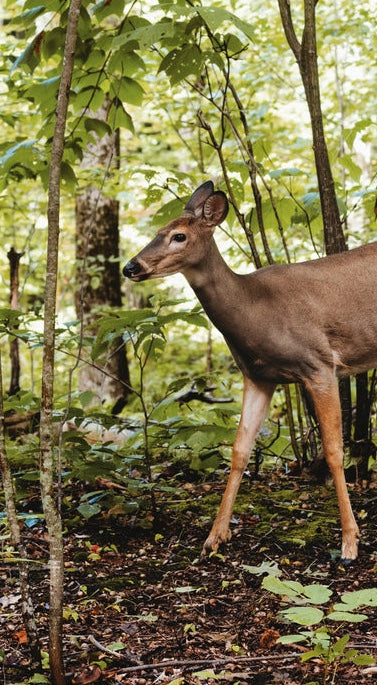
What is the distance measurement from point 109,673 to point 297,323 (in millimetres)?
2018

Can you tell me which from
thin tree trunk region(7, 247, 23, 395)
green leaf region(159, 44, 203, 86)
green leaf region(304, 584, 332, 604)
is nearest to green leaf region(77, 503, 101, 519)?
green leaf region(304, 584, 332, 604)

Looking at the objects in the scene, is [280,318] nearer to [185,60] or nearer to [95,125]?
[185,60]

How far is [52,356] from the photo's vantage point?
2143 mm

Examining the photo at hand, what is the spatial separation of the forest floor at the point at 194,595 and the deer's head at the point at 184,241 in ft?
4.44

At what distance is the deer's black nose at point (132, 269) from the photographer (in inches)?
130

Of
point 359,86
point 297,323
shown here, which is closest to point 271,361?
point 297,323

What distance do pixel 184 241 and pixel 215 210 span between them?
0.26 metres

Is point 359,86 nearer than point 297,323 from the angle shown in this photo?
No

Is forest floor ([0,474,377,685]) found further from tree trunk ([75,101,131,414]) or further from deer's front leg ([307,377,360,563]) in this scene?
tree trunk ([75,101,131,414])

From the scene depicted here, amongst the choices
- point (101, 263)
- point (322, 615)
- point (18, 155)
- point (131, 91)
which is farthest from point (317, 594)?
point (101, 263)

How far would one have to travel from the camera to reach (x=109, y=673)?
246 centimetres

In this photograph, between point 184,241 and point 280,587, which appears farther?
point 184,241

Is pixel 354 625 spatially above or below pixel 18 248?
below

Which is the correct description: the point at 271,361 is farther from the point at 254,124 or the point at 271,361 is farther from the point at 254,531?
the point at 254,124
